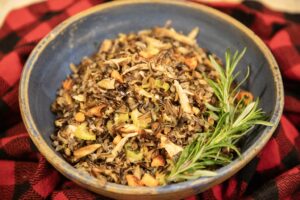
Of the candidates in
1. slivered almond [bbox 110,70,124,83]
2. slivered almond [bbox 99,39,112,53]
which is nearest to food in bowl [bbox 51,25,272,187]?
slivered almond [bbox 110,70,124,83]

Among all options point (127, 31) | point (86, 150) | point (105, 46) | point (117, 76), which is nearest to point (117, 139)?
point (86, 150)

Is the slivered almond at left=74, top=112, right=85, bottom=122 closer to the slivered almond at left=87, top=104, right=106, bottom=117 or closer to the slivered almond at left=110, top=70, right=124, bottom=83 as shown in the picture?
the slivered almond at left=87, top=104, right=106, bottom=117

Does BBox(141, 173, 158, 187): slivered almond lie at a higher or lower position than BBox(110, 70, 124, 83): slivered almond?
lower

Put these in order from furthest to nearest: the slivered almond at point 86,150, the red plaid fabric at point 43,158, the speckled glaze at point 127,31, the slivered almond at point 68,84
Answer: the slivered almond at point 68,84
the red plaid fabric at point 43,158
the slivered almond at point 86,150
the speckled glaze at point 127,31

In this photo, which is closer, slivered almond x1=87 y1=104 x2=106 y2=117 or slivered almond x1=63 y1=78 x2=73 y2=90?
slivered almond x1=87 y1=104 x2=106 y2=117

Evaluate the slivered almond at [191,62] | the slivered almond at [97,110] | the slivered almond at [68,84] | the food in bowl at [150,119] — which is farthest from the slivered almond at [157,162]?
the slivered almond at [68,84]

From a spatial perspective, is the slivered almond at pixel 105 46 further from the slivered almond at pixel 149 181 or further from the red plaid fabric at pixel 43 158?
the slivered almond at pixel 149 181

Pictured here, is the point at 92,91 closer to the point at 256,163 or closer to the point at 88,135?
the point at 88,135

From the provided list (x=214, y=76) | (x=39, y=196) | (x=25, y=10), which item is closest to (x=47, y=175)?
(x=39, y=196)
